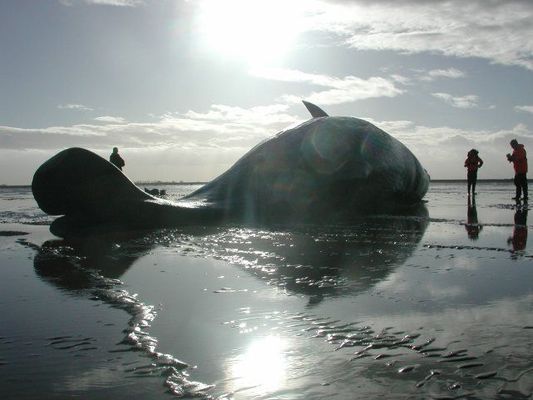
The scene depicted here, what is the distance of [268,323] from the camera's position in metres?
2.84

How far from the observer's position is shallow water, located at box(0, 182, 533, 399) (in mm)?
1999

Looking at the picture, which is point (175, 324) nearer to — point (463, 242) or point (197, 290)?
point (197, 290)

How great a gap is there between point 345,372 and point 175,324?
105 centimetres

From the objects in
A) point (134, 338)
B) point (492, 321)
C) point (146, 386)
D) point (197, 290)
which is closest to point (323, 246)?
point (197, 290)

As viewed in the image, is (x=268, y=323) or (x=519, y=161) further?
(x=519, y=161)

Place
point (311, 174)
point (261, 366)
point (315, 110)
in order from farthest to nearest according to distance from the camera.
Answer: point (315, 110)
point (311, 174)
point (261, 366)

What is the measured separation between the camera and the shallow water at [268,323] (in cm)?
200

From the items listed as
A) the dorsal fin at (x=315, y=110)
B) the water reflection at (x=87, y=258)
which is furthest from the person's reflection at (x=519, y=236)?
the dorsal fin at (x=315, y=110)

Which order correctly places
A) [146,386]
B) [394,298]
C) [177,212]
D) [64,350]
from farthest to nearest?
[177,212], [394,298], [64,350], [146,386]

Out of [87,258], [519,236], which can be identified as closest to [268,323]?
[87,258]

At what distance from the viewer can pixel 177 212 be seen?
8.13 meters

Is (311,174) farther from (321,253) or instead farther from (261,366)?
(261,366)

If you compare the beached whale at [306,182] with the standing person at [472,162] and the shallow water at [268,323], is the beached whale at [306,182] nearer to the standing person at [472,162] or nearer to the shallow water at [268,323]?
the shallow water at [268,323]

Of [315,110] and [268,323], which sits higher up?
[315,110]
